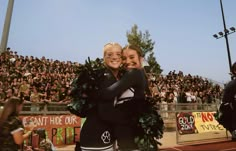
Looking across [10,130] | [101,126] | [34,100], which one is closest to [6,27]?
[10,130]

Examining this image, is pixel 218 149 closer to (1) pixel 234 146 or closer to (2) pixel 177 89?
(1) pixel 234 146

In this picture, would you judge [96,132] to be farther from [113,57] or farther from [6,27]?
[6,27]

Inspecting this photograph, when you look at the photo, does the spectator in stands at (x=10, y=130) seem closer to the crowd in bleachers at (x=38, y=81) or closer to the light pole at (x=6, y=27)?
the light pole at (x=6, y=27)

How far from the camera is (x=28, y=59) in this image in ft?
49.5

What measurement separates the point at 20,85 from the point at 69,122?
2646 millimetres

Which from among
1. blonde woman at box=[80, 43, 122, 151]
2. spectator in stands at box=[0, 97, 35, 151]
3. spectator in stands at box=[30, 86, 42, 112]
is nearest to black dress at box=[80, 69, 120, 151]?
blonde woman at box=[80, 43, 122, 151]

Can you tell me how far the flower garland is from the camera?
9.42 ft

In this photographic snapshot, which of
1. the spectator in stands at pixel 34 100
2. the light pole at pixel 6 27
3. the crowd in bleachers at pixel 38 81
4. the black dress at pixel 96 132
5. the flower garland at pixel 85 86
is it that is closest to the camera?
the black dress at pixel 96 132

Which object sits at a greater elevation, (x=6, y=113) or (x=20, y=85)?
(x=20, y=85)

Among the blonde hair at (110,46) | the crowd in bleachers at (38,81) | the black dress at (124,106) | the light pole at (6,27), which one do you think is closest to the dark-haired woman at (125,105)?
the black dress at (124,106)

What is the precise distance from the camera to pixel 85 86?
2.88 m

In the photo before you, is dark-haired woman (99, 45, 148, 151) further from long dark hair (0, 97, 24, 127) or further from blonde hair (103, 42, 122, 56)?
long dark hair (0, 97, 24, 127)

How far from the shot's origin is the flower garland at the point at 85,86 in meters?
2.87

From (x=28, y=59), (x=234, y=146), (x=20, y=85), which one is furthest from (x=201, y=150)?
(x=28, y=59)
